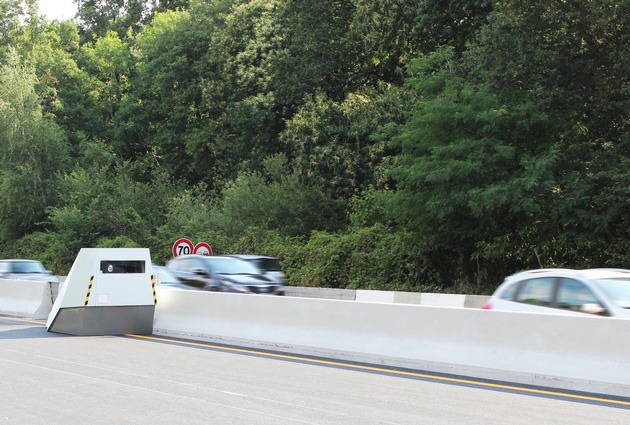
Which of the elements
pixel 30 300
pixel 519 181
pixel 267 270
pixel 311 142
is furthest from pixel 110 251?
pixel 311 142

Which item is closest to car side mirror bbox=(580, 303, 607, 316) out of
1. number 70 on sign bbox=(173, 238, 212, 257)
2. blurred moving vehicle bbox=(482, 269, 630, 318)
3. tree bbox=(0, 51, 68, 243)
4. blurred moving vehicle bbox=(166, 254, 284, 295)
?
blurred moving vehicle bbox=(482, 269, 630, 318)

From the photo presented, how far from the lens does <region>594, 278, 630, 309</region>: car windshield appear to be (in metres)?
11.8

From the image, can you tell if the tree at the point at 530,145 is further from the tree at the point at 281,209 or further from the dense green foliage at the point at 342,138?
the tree at the point at 281,209

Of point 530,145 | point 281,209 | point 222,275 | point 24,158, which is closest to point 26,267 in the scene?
point 222,275

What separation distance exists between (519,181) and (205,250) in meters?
11.0

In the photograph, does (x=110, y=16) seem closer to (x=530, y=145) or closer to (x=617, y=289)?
(x=530, y=145)

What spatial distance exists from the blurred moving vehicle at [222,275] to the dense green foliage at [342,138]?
23.2ft

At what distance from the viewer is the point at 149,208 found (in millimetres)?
54156

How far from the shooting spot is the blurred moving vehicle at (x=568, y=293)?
11.9m

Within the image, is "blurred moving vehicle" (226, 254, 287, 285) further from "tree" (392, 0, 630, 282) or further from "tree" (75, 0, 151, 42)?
"tree" (75, 0, 151, 42)

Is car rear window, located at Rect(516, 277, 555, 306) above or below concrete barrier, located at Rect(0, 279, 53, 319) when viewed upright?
above

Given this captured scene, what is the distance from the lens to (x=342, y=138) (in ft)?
140

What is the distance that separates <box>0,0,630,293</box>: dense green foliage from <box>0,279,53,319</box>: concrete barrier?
12.7 meters

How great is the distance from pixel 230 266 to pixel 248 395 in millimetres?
14132
